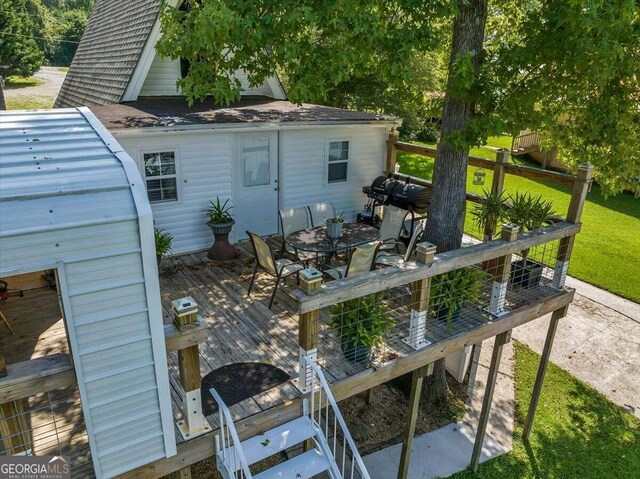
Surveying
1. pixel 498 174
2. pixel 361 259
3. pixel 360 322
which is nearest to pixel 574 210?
pixel 498 174

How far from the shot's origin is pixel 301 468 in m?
Answer: 4.21

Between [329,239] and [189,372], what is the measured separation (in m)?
3.73

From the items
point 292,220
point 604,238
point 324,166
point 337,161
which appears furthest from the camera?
point 604,238

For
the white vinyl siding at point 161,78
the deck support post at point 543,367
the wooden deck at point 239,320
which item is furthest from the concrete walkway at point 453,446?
the white vinyl siding at point 161,78

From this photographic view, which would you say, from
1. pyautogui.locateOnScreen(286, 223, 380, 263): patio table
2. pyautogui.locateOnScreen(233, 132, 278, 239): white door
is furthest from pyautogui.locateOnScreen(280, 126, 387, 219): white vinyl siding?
pyautogui.locateOnScreen(286, 223, 380, 263): patio table

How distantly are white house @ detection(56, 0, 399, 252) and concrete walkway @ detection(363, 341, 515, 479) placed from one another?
4782 millimetres

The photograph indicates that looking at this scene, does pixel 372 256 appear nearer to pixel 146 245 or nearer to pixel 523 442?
pixel 146 245

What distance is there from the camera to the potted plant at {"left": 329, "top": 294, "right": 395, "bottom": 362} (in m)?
4.93

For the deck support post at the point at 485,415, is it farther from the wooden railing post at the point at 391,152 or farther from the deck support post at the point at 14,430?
the deck support post at the point at 14,430

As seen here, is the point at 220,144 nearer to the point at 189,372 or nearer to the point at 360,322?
the point at 360,322

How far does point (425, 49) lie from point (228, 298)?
4.26 metres

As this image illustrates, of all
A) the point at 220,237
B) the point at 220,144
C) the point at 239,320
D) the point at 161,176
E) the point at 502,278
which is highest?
the point at 220,144

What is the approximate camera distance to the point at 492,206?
7.46 m

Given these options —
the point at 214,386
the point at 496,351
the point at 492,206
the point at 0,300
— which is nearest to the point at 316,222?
the point at 492,206
